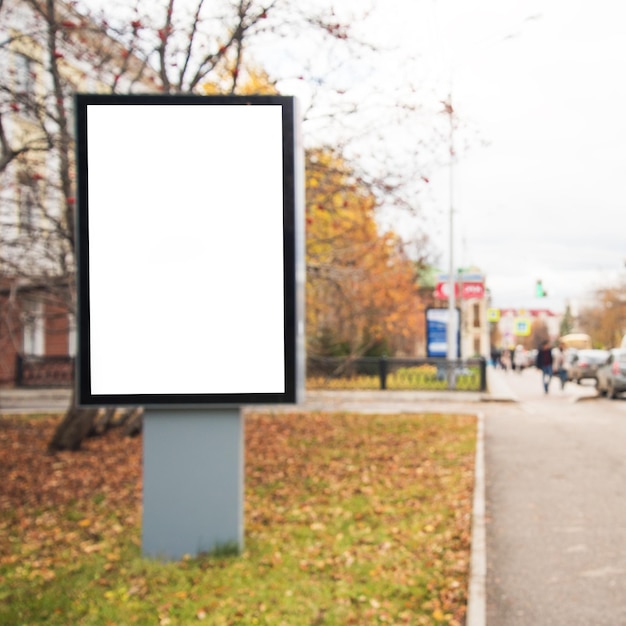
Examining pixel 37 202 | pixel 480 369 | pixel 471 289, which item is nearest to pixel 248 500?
pixel 37 202

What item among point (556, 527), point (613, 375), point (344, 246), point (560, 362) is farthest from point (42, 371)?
point (556, 527)

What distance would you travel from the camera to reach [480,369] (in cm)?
2438

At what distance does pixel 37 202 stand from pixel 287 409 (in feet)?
32.0

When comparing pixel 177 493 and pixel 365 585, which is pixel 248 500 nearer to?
pixel 177 493

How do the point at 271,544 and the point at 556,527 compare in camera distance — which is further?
the point at 556,527

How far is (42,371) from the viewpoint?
2706 cm

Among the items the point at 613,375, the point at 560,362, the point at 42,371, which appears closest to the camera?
the point at 613,375

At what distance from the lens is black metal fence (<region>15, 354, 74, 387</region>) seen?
2695 centimetres

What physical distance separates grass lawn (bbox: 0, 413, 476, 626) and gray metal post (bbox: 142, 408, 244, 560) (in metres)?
0.19

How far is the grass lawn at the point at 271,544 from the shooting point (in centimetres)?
529

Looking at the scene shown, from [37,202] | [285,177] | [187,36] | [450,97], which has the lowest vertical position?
[285,177]

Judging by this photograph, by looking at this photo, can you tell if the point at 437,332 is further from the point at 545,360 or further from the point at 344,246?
the point at 344,246

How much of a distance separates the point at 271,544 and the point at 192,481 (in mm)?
998

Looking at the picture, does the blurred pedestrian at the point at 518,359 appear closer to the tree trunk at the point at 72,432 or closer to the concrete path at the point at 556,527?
the concrete path at the point at 556,527
